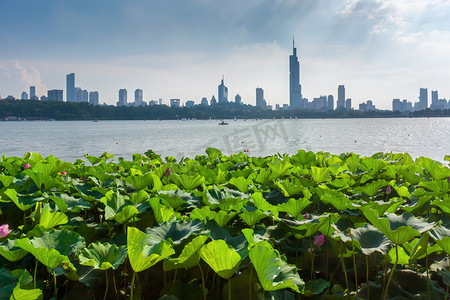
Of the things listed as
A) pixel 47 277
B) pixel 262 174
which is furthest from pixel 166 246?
pixel 262 174

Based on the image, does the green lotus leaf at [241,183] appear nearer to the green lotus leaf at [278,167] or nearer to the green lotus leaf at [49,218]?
the green lotus leaf at [278,167]

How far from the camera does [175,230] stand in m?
1.42

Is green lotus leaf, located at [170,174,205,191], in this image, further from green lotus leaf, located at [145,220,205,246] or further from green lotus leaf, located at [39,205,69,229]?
green lotus leaf, located at [39,205,69,229]

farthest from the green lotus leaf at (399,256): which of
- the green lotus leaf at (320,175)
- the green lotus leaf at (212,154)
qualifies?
the green lotus leaf at (212,154)

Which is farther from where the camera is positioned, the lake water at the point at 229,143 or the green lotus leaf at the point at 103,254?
the lake water at the point at 229,143

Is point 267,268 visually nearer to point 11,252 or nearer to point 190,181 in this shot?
point 11,252

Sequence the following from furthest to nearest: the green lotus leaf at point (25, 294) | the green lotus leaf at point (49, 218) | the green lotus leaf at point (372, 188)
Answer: the green lotus leaf at point (372, 188), the green lotus leaf at point (49, 218), the green lotus leaf at point (25, 294)

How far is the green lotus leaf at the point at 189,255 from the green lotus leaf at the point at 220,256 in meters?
0.06

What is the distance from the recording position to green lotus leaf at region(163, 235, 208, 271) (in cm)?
112

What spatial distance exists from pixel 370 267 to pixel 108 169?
7.27ft

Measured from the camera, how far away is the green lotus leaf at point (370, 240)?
129cm

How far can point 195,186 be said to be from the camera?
2.30 m

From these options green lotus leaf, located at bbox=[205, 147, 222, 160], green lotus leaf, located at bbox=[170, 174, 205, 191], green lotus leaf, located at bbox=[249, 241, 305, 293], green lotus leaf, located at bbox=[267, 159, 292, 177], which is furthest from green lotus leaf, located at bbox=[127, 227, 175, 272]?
green lotus leaf, located at bbox=[205, 147, 222, 160]

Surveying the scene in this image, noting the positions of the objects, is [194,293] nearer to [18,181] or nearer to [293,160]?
[18,181]
